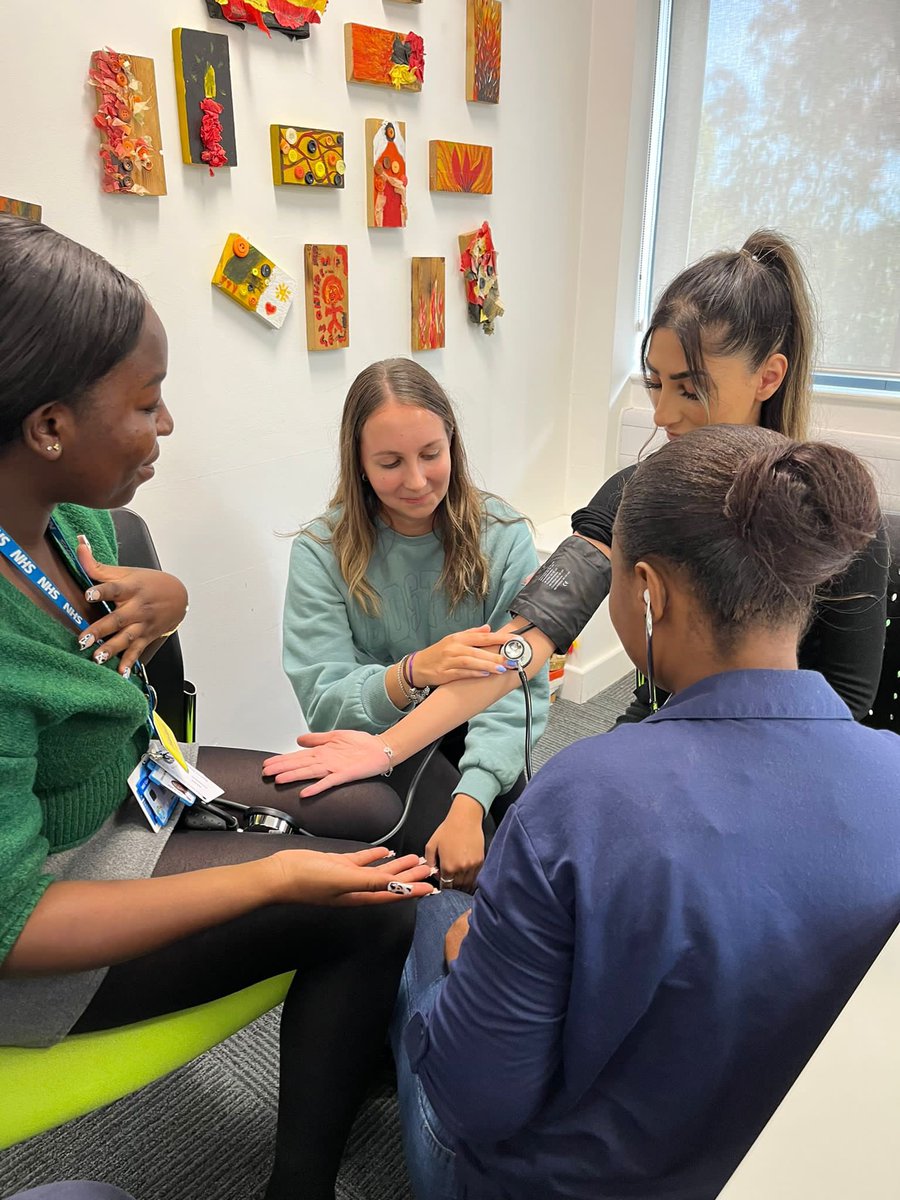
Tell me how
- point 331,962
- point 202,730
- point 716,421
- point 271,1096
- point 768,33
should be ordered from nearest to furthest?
point 331,962 → point 716,421 → point 271,1096 → point 202,730 → point 768,33

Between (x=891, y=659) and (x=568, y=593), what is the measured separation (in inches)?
21.1

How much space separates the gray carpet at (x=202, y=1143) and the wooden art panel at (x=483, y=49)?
7.54 feet

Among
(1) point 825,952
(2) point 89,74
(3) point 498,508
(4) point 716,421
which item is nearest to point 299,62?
(2) point 89,74

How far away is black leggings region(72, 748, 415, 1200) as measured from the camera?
3.27 ft

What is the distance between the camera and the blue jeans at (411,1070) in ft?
2.90

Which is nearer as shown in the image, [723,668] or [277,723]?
[723,668]

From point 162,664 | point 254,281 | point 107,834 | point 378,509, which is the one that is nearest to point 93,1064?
point 107,834

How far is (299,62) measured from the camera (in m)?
1.82

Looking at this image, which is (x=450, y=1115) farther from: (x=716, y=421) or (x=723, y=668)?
(x=716, y=421)

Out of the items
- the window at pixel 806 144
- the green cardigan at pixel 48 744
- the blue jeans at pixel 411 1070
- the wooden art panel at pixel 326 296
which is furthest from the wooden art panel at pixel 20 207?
the window at pixel 806 144

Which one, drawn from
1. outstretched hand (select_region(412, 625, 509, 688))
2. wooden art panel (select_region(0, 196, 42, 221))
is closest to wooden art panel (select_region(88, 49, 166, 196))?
wooden art panel (select_region(0, 196, 42, 221))

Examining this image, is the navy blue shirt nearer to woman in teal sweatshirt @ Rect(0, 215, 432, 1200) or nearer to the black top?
woman in teal sweatshirt @ Rect(0, 215, 432, 1200)

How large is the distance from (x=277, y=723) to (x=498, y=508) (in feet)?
2.98

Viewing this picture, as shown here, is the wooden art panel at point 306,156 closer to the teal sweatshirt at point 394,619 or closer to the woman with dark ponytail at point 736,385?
the teal sweatshirt at point 394,619
